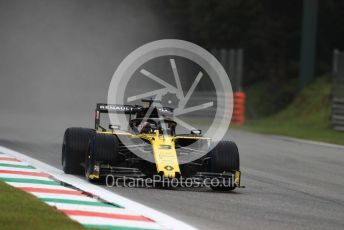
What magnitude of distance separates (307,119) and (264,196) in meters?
23.1

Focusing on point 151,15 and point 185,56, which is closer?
point 185,56

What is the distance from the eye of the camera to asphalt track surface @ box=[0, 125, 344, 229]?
9.52m

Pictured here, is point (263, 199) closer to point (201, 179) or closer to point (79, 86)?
point (201, 179)

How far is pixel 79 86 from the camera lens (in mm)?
43906

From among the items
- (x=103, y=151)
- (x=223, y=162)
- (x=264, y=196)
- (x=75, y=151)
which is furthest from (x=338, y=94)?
(x=103, y=151)

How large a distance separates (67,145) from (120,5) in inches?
1224

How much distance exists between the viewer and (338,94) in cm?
3030

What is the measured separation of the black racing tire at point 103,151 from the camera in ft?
38.8

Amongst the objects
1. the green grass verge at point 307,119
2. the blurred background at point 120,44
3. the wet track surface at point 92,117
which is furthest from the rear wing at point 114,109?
the blurred background at point 120,44

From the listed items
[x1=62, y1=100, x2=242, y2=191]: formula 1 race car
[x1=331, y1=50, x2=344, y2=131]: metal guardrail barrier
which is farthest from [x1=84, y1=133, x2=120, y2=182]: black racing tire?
[x1=331, y1=50, x2=344, y2=131]: metal guardrail barrier

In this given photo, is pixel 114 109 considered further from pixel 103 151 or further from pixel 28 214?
pixel 28 214

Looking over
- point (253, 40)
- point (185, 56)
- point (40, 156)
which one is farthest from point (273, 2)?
point (40, 156)

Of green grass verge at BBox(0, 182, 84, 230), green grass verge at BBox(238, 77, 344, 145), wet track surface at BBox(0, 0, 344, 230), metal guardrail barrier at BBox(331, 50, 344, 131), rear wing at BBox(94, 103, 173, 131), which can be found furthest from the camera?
metal guardrail barrier at BBox(331, 50, 344, 131)

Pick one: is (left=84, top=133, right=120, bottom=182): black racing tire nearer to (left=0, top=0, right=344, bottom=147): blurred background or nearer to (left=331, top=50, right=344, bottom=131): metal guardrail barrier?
(left=331, top=50, right=344, bottom=131): metal guardrail barrier
